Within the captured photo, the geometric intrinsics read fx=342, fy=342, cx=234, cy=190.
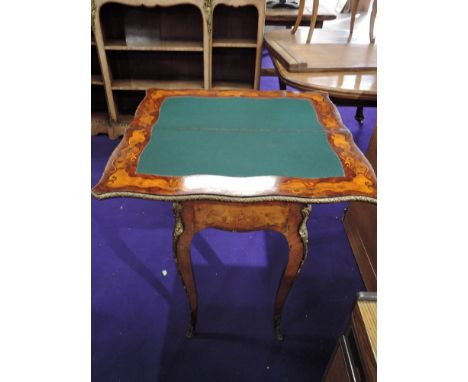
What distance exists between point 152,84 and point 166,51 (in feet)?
0.92

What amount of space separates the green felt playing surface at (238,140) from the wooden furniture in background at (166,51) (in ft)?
4.22

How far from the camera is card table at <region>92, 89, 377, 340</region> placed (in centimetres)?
91

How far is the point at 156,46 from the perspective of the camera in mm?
2469

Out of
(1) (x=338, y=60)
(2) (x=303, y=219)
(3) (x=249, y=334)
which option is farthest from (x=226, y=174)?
(1) (x=338, y=60)

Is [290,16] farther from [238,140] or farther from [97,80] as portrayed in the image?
[238,140]

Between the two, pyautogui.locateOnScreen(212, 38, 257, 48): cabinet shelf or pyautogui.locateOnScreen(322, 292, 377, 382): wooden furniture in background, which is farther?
pyautogui.locateOnScreen(212, 38, 257, 48): cabinet shelf

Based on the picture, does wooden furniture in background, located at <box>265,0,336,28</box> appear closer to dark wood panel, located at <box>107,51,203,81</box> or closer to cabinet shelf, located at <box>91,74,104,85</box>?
dark wood panel, located at <box>107,51,203,81</box>

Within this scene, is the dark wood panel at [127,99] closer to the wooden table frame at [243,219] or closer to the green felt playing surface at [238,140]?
the green felt playing surface at [238,140]

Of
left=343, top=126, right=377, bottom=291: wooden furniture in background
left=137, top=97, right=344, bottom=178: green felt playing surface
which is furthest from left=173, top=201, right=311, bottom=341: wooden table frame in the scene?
left=343, top=126, right=377, bottom=291: wooden furniture in background

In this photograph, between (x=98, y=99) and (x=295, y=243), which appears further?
(x=98, y=99)

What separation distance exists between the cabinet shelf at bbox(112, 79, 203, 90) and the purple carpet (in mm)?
976

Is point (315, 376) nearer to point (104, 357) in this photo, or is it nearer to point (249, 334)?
point (249, 334)

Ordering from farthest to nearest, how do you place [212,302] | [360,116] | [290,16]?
1. [290,16]
2. [360,116]
3. [212,302]

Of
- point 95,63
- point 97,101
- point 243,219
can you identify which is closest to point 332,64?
point 243,219
